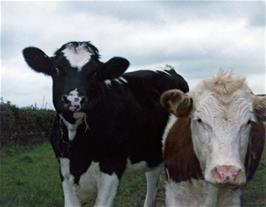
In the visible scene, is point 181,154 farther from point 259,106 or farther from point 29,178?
point 29,178

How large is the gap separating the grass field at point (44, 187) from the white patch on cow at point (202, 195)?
3.37m

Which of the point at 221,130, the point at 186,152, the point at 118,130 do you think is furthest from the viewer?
the point at 118,130

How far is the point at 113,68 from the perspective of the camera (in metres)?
7.63

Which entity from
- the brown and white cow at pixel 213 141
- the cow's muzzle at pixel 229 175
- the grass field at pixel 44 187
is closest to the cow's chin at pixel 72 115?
the brown and white cow at pixel 213 141

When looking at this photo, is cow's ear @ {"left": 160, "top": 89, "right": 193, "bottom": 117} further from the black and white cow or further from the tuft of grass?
the tuft of grass

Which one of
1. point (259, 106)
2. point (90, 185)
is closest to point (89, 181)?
point (90, 185)

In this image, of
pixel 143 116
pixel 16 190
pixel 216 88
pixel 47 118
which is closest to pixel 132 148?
pixel 143 116

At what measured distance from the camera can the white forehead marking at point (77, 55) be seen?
286 inches

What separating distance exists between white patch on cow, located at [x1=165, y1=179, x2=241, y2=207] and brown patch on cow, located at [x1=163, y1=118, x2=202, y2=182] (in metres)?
0.08

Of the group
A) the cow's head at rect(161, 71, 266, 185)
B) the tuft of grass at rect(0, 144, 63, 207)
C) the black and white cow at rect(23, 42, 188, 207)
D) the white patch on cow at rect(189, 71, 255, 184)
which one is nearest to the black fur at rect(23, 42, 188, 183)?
the black and white cow at rect(23, 42, 188, 207)

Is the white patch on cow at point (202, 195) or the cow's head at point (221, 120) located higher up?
the cow's head at point (221, 120)

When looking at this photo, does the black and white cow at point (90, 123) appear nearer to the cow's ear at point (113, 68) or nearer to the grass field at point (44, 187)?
the cow's ear at point (113, 68)

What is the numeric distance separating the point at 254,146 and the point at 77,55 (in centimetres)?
214

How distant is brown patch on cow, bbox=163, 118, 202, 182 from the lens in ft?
21.4
